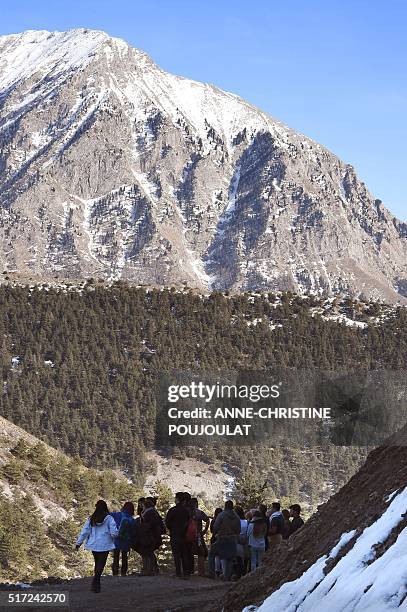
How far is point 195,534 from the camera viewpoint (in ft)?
64.0

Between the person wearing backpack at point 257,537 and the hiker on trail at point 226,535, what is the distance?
34 cm

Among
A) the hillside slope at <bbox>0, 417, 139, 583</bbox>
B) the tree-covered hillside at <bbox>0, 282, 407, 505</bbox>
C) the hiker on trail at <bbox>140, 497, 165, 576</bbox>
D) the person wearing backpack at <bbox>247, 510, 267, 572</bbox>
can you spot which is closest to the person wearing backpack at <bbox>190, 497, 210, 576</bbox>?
the hiker on trail at <bbox>140, 497, 165, 576</bbox>

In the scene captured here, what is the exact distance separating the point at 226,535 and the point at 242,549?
35.6 inches

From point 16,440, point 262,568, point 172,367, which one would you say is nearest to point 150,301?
point 172,367

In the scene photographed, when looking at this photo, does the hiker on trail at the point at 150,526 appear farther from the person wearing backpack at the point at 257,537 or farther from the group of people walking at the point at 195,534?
the person wearing backpack at the point at 257,537

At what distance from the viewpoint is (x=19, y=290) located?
14738 centimetres

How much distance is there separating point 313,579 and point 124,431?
109909 mm

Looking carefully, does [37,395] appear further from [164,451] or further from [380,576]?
[380,576]

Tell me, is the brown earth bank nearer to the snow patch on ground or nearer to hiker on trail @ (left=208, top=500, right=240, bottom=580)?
the snow patch on ground

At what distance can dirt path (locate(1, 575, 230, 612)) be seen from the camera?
1596cm

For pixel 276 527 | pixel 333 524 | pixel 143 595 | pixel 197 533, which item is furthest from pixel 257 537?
pixel 333 524

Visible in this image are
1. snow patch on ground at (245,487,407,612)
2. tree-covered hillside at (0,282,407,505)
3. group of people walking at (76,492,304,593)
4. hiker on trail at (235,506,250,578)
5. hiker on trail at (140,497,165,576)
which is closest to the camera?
snow patch on ground at (245,487,407,612)

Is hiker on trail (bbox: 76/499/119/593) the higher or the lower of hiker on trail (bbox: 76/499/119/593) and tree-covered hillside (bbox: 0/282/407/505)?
the lower

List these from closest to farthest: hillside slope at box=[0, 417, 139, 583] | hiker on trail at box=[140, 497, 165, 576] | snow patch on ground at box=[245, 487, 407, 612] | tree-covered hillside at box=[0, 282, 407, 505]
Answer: snow patch on ground at box=[245, 487, 407, 612], hiker on trail at box=[140, 497, 165, 576], hillside slope at box=[0, 417, 139, 583], tree-covered hillside at box=[0, 282, 407, 505]
